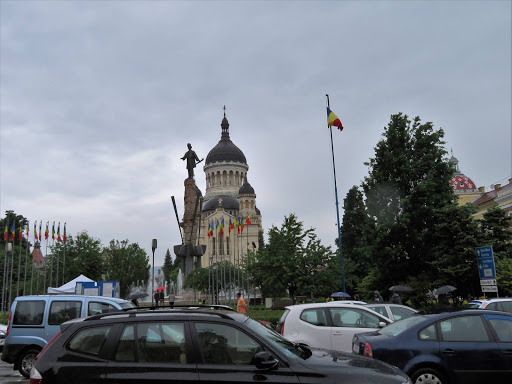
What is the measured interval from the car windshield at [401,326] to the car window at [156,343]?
160 inches

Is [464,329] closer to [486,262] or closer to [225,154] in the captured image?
[486,262]

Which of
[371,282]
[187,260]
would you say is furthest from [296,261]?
[187,260]

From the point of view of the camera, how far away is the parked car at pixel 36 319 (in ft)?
32.1

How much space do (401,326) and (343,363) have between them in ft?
10.2

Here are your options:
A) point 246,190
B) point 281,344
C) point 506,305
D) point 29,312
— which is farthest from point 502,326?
point 246,190

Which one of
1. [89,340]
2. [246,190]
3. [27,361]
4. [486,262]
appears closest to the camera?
[89,340]

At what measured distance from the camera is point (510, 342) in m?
6.68

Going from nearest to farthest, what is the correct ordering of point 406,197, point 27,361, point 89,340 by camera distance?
point 89,340 < point 27,361 < point 406,197

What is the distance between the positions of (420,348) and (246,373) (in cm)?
364

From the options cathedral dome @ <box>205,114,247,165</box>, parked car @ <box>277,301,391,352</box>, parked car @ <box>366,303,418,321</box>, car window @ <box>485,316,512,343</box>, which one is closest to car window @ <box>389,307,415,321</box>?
parked car @ <box>366,303,418,321</box>

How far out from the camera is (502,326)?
688 centimetres

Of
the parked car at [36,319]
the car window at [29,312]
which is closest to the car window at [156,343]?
the parked car at [36,319]

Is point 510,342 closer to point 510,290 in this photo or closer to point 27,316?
point 27,316

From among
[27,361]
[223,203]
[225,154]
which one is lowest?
[27,361]
